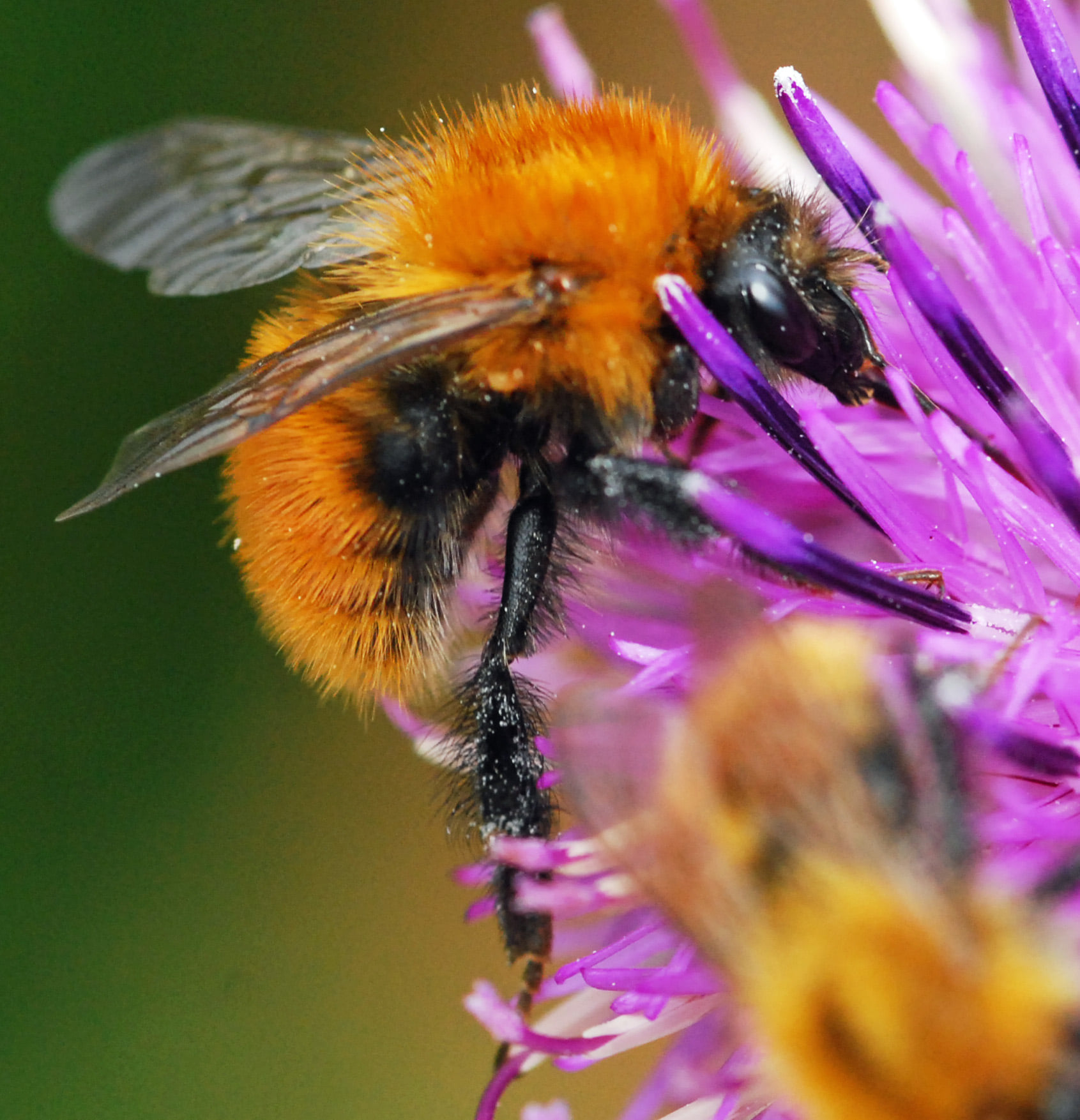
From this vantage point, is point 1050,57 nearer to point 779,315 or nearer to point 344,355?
point 779,315

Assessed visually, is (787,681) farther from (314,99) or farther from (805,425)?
(314,99)


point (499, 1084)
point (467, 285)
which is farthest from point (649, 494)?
point (499, 1084)

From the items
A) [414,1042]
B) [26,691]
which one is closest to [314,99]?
[26,691]

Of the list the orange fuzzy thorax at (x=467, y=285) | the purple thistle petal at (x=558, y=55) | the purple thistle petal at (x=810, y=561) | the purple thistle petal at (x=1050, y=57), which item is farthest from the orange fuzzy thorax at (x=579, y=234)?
the purple thistle petal at (x=558, y=55)

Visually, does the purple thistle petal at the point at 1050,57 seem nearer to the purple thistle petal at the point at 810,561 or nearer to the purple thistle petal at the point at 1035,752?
the purple thistle petal at the point at 810,561

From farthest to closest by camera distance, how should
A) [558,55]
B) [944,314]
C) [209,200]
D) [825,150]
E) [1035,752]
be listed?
[558,55] < [209,200] < [825,150] < [944,314] < [1035,752]

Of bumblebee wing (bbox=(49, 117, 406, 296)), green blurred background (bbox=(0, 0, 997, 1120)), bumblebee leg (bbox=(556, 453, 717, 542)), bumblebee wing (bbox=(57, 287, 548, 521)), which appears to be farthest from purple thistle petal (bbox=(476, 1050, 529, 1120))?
green blurred background (bbox=(0, 0, 997, 1120))

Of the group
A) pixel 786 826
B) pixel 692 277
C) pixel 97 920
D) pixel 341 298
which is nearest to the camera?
pixel 786 826
